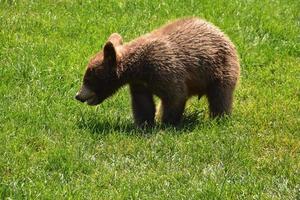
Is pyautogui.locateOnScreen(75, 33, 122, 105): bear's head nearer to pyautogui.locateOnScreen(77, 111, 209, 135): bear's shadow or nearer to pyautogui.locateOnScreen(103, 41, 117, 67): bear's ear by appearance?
pyautogui.locateOnScreen(103, 41, 117, 67): bear's ear

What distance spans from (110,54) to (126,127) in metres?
0.74

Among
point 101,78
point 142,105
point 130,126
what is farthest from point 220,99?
point 101,78

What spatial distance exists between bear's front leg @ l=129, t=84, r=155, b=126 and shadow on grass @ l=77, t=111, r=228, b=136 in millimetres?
87

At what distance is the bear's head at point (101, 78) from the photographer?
7.69m

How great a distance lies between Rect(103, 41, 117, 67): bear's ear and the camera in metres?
7.53

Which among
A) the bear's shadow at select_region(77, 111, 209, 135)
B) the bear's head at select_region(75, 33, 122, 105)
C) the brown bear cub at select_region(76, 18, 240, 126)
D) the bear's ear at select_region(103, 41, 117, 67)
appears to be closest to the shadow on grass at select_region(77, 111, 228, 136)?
the bear's shadow at select_region(77, 111, 209, 135)

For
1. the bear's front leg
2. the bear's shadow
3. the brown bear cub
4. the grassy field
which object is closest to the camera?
the grassy field

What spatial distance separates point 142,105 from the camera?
7.78m

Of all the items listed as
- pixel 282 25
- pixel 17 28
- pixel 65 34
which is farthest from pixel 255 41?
pixel 17 28

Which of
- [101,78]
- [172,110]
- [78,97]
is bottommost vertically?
[172,110]

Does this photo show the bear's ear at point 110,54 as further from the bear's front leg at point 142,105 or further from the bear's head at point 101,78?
the bear's front leg at point 142,105

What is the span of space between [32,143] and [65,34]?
10.6 feet

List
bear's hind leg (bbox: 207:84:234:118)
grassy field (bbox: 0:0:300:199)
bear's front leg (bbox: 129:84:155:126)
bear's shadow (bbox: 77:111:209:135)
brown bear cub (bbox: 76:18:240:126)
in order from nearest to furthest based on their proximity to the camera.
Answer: grassy field (bbox: 0:0:300:199), bear's shadow (bbox: 77:111:209:135), brown bear cub (bbox: 76:18:240:126), bear's front leg (bbox: 129:84:155:126), bear's hind leg (bbox: 207:84:234:118)

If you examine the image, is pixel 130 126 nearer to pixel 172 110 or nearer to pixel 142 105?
pixel 142 105
